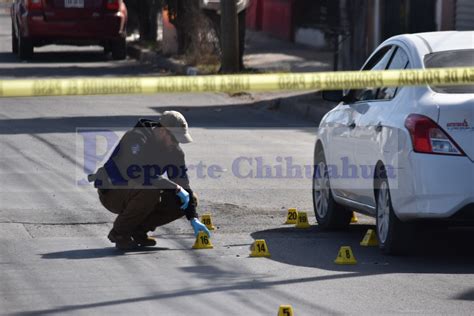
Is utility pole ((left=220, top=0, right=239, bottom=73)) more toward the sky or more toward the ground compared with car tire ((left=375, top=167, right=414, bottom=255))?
more toward the ground

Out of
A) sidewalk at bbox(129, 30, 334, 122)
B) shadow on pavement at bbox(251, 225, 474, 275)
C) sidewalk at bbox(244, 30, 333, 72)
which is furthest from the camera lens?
sidewalk at bbox(244, 30, 333, 72)

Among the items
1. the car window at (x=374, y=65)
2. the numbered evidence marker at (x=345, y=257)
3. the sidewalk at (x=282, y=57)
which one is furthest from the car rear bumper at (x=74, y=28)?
the numbered evidence marker at (x=345, y=257)

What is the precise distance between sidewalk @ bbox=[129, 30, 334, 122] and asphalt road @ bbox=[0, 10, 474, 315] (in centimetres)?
288

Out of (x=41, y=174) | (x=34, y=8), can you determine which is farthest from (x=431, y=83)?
(x=34, y=8)

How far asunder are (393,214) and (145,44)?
66.6 feet

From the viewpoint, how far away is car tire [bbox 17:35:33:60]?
82.6ft

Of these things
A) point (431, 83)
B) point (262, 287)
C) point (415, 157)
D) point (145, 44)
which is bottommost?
point (145, 44)

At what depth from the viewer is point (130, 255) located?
8570 millimetres

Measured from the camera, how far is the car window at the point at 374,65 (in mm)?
8922

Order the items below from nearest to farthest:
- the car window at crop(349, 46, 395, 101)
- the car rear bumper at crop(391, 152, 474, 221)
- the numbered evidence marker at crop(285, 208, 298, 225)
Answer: the car rear bumper at crop(391, 152, 474, 221) < the car window at crop(349, 46, 395, 101) < the numbered evidence marker at crop(285, 208, 298, 225)

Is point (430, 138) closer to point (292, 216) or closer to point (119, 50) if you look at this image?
point (292, 216)

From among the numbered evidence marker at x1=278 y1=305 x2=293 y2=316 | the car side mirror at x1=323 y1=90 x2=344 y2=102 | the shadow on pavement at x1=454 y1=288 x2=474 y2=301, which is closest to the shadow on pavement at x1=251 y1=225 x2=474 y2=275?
the shadow on pavement at x1=454 y1=288 x2=474 y2=301

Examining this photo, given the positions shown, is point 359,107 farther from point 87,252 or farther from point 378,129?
point 87,252

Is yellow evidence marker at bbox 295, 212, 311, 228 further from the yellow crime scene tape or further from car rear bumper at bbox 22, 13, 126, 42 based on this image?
car rear bumper at bbox 22, 13, 126, 42
